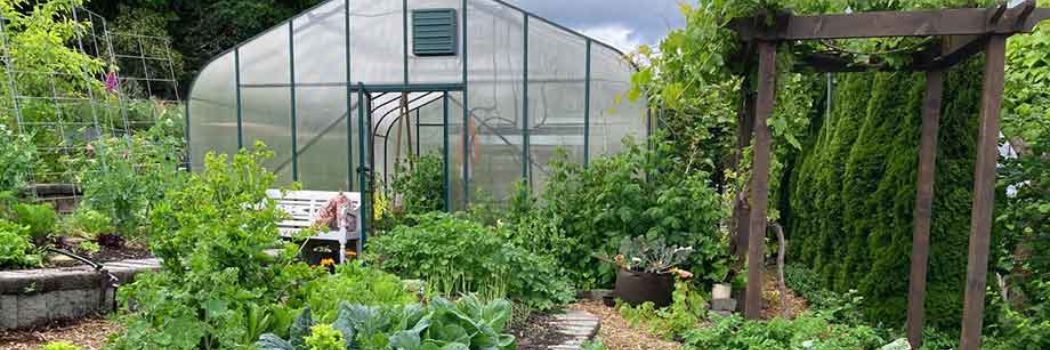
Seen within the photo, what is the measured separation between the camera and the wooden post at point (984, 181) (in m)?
2.69

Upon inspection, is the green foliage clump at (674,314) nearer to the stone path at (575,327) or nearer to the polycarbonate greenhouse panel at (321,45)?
the stone path at (575,327)

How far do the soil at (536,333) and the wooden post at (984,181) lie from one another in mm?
1754

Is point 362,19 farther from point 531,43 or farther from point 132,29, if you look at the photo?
point 132,29

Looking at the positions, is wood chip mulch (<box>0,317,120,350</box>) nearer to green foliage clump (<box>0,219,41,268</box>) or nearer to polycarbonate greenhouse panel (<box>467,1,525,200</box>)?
green foliage clump (<box>0,219,41,268</box>)

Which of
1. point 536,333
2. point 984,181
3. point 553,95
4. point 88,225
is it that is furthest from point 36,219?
point 984,181

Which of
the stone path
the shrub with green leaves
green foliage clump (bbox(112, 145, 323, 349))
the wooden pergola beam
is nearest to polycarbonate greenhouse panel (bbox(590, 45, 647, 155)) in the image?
the stone path

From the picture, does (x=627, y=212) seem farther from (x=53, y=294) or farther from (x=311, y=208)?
(x=53, y=294)

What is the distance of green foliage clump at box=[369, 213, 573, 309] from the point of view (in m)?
3.63

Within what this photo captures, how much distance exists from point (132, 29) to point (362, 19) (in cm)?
890

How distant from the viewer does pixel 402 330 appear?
2.37 m

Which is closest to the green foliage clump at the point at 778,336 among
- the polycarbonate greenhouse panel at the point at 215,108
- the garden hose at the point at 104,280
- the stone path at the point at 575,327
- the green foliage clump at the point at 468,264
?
the stone path at the point at 575,327

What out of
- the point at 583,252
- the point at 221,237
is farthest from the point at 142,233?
the point at 583,252

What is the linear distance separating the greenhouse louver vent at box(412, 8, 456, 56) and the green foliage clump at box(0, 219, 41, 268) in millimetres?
3663

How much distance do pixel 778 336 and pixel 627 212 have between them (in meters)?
1.84
